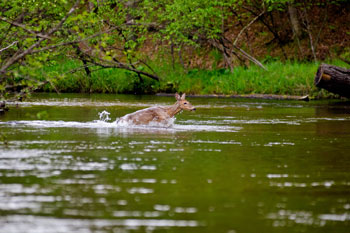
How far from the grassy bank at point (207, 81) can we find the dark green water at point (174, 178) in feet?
51.0

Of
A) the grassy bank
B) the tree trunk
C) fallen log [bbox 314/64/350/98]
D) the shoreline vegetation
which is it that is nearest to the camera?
fallen log [bbox 314/64/350/98]

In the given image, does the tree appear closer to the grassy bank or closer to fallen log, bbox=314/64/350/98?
the grassy bank

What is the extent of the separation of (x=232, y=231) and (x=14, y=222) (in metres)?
2.11

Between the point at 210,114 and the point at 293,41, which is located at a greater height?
the point at 293,41

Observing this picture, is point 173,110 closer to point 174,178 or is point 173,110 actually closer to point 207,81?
point 174,178

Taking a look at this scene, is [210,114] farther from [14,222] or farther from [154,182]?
[14,222]

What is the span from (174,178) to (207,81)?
28041 millimetres

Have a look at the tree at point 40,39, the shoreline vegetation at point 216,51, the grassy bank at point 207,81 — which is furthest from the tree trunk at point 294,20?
the tree at point 40,39

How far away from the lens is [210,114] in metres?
24.1

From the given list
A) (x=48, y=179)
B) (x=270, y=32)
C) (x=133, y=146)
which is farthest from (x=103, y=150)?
(x=270, y=32)

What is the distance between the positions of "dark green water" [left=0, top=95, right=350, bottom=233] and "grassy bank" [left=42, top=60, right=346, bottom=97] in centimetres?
1554

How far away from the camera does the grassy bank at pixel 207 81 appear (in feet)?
114

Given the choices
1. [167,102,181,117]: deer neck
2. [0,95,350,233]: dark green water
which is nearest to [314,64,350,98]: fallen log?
[0,95,350,233]: dark green water

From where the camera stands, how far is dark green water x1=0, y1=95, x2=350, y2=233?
7.41 m
